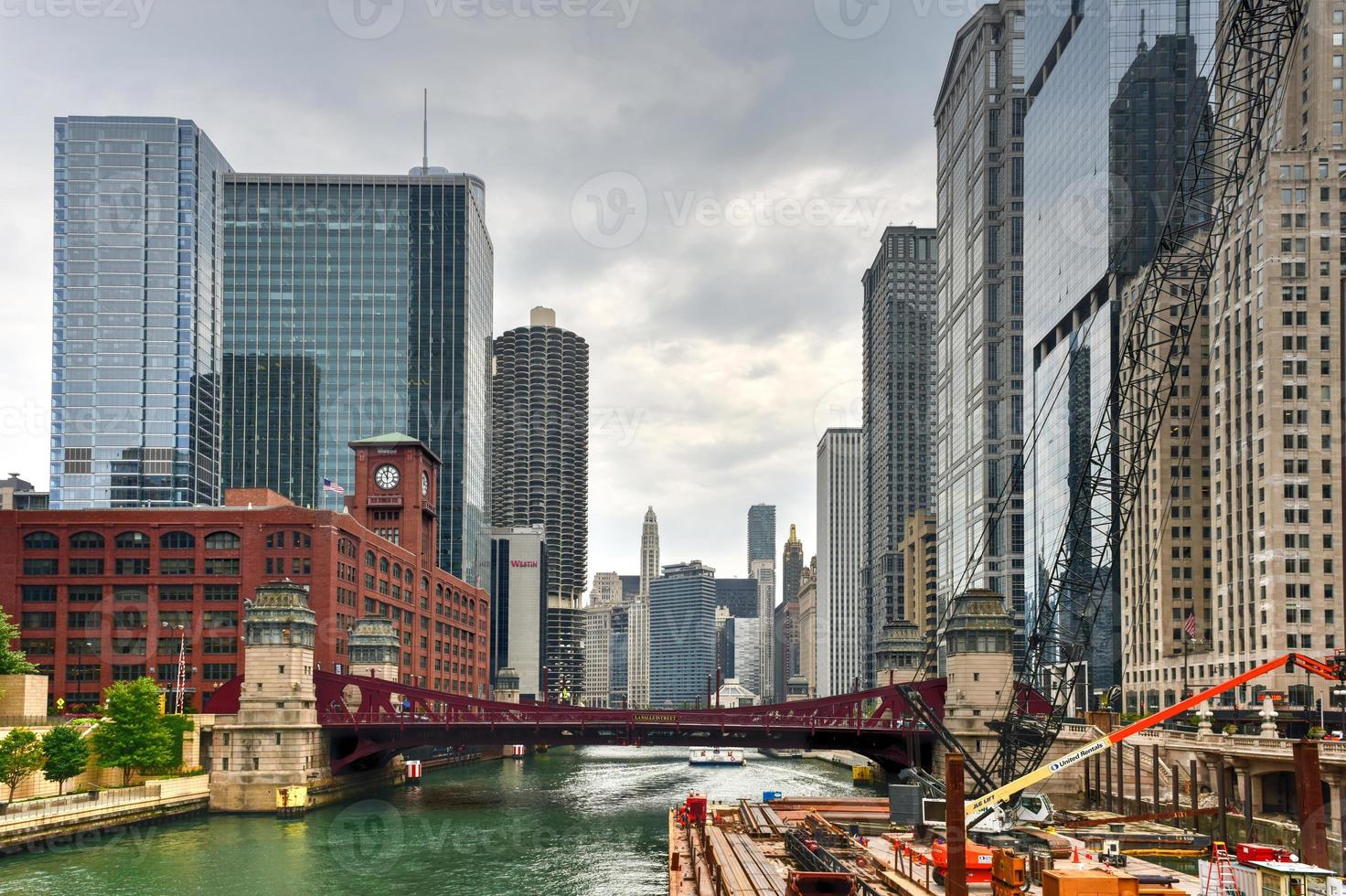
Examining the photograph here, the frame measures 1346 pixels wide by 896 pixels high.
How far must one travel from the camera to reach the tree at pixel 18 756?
262ft

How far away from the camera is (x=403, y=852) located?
274 feet

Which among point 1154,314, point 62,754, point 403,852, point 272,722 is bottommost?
point 403,852

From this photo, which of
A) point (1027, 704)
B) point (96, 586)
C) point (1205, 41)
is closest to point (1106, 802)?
point (1027, 704)

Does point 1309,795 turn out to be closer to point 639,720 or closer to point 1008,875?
point 1008,875

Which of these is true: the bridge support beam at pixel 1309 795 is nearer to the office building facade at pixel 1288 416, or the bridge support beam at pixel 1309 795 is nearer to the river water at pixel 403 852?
the river water at pixel 403 852

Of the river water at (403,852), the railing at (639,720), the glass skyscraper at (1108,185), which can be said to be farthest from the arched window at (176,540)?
the glass skyscraper at (1108,185)

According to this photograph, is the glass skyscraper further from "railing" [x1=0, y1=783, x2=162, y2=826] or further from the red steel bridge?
"railing" [x1=0, y1=783, x2=162, y2=826]

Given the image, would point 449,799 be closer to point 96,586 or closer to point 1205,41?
point 96,586

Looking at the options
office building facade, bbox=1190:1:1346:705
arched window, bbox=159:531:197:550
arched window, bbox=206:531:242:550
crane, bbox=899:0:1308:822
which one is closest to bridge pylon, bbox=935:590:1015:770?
crane, bbox=899:0:1308:822

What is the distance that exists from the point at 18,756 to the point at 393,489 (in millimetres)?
98606

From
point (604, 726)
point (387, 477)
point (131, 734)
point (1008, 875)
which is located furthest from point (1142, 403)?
point (387, 477)

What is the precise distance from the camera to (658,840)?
294 feet

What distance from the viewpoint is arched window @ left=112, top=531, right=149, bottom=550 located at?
131m

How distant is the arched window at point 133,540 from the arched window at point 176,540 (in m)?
1.47
